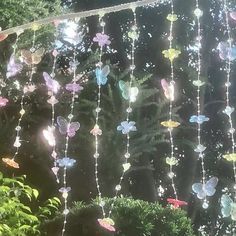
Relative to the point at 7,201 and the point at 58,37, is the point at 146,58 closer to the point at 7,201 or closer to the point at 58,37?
the point at 58,37

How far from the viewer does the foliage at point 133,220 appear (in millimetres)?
3826

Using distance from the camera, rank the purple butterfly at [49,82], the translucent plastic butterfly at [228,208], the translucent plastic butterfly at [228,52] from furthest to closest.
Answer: the purple butterfly at [49,82] < the translucent plastic butterfly at [228,52] < the translucent plastic butterfly at [228,208]

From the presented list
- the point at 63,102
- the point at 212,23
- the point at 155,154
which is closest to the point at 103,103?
the point at 63,102

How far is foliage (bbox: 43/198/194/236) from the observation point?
383cm

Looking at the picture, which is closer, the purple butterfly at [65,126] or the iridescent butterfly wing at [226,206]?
the iridescent butterfly wing at [226,206]

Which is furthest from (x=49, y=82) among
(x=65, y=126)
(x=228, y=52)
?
(x=228, y=52)

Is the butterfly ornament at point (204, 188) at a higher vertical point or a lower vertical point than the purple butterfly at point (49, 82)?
lower

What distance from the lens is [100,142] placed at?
5.32 meters

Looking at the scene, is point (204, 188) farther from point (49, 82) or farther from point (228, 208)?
point (49, 82)

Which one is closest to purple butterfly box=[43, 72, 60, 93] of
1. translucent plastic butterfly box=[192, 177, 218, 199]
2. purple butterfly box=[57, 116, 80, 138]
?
purple butterfly box=[57, 116, 80, 138]

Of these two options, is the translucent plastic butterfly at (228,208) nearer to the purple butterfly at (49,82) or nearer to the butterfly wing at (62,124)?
the butterfly wing at (62,124)

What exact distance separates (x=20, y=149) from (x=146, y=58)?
2.73 meters

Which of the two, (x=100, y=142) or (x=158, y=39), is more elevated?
(x=158, y=39)

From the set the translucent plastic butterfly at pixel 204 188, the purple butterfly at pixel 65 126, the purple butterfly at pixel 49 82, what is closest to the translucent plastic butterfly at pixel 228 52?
the translucent plastic butterfly at pixel 204 188
